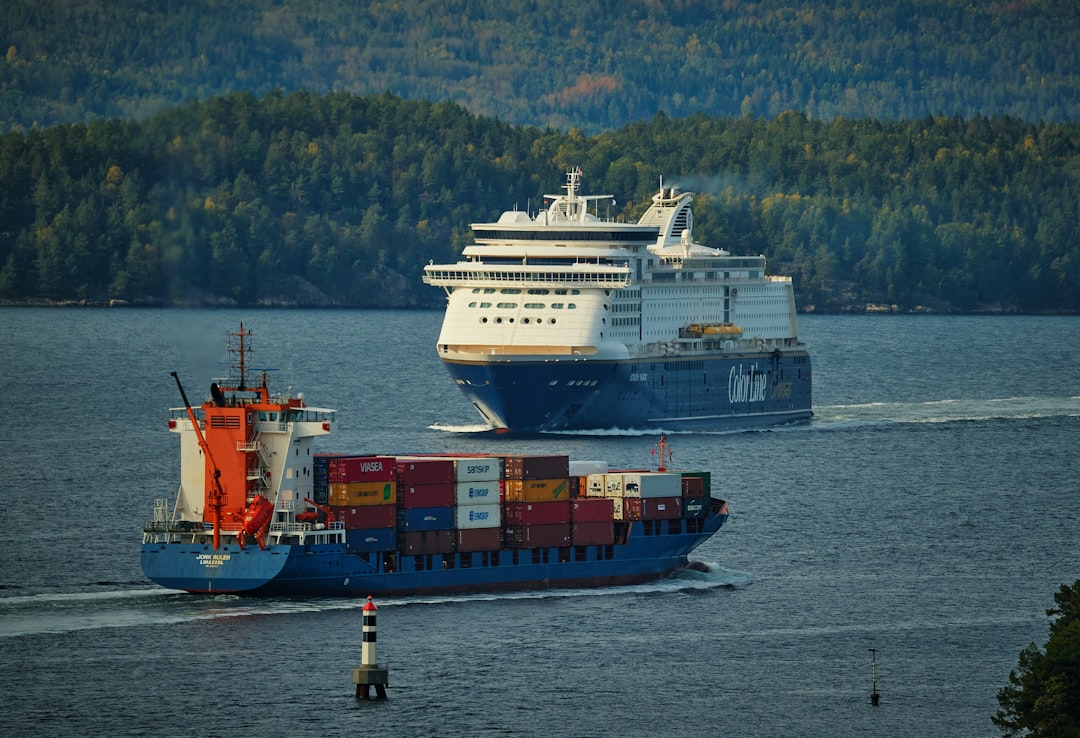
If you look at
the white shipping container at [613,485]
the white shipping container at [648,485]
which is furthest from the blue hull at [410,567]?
the white shipping container at [613,485]

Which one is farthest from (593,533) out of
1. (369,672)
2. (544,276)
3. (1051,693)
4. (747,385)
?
(747,385)

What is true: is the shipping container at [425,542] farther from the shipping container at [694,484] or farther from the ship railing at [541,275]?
the ship railing at [541,275]

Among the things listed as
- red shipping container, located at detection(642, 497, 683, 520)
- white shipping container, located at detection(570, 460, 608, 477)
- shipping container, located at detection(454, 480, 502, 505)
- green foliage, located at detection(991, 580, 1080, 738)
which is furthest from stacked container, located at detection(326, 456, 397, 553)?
green foliage, located at detection(991, 580, 1080, 738)

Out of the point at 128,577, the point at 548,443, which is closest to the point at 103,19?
the point at 548,443

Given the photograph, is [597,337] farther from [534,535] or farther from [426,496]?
[426,496]

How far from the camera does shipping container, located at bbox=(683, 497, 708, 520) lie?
6856 centimetres

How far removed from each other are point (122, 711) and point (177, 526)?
28.7 feet

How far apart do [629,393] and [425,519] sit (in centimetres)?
Answer: 4219

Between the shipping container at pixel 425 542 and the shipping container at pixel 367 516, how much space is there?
67cm

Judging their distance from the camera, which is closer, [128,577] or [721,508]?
[128,577]

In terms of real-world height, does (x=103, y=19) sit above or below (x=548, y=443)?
above

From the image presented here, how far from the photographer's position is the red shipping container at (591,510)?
216 ft

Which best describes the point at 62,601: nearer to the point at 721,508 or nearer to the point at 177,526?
the point at 177,526

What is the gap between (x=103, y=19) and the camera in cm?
9712
